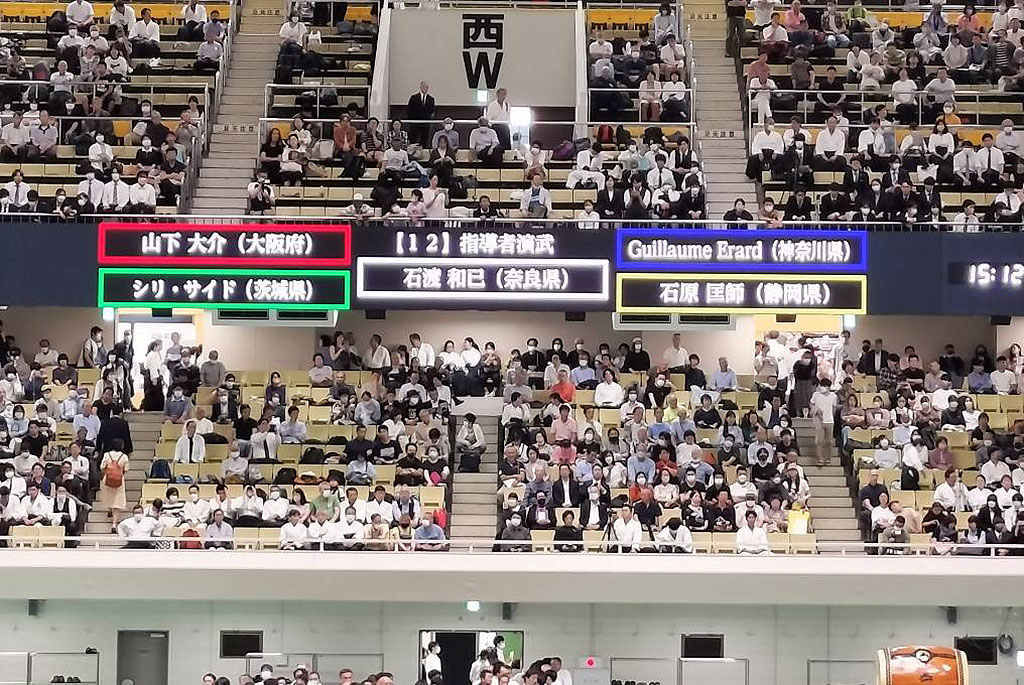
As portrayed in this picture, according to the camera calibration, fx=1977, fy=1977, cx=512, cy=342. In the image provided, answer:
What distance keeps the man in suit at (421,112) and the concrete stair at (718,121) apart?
12.9 feet

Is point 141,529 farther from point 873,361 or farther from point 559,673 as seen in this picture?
point 873,361

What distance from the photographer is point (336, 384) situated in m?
25.3

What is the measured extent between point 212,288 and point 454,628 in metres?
4.98

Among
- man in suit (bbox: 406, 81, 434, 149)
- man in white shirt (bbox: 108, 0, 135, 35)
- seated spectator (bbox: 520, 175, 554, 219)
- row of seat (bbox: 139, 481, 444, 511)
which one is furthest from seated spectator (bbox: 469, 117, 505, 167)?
man in white shirt (bbox: 108, 0, 135, 35)

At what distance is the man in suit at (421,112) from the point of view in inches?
1106

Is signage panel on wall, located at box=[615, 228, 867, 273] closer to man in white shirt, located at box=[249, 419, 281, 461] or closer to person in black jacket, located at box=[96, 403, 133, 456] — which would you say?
man in white shirt, located at box=[249, 419, 281, 461]

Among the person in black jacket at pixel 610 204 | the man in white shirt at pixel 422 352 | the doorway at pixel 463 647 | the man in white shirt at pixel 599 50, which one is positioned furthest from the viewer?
the man in white shirt at pixel 599 50

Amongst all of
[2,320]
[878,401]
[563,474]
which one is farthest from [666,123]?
[2,320]

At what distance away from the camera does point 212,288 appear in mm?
22531

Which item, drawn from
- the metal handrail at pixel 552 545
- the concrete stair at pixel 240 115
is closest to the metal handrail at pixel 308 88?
the concrete stair at pixel 240 115

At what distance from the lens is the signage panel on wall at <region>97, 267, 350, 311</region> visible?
73.8 ft

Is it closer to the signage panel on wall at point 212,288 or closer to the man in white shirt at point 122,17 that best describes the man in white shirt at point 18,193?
the signage panel on wall at point 212,288

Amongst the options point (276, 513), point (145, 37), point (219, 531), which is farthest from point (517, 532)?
point (145, 37)

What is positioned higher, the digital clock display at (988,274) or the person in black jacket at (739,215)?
the person in black jacket at (739,215)
